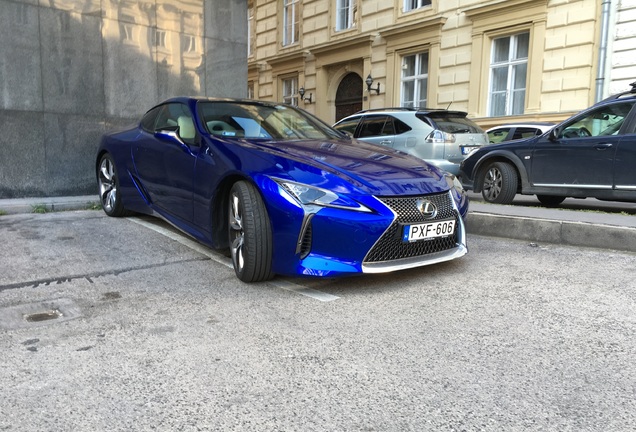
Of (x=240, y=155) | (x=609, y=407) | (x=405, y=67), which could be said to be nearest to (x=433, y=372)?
(x=609, y=407)

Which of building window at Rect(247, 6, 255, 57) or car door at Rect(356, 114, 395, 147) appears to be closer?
car door at Rect(356, 114, 395, 147)

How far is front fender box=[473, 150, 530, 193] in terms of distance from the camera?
23.9ft

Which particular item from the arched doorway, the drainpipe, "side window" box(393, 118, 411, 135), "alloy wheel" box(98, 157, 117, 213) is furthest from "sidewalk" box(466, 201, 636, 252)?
the arched doorway

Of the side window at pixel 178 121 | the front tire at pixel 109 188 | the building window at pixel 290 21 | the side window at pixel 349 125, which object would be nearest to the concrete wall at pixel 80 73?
the front tire at pixel 109 188

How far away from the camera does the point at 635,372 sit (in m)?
2.29

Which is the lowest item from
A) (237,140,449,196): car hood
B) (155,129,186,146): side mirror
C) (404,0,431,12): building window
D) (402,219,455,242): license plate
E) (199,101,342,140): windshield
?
(402,219,455,242): license plate

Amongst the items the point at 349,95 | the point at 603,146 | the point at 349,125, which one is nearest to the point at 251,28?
the point at 349,95

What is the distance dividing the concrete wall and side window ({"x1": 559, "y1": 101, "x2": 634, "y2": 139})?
20.2 feet

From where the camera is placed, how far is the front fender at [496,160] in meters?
7.29

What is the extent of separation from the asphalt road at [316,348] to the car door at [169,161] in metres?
0.59

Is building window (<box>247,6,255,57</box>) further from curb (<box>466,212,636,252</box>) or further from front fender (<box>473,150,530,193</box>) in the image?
curb (<box>466,212,636,252</box>)

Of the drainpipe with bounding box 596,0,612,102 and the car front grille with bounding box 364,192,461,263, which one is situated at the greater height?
the drainpipe with bounding box 596,0,612,102

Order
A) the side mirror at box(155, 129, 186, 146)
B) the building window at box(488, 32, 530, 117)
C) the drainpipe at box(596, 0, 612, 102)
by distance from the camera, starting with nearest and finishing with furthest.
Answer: the side mirror at box(155, 129, 186, 146)
the drainpipe at box(596, 0, 612, 102)
the building window at box(488, 32, 530, 117)

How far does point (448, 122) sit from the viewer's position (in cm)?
898
